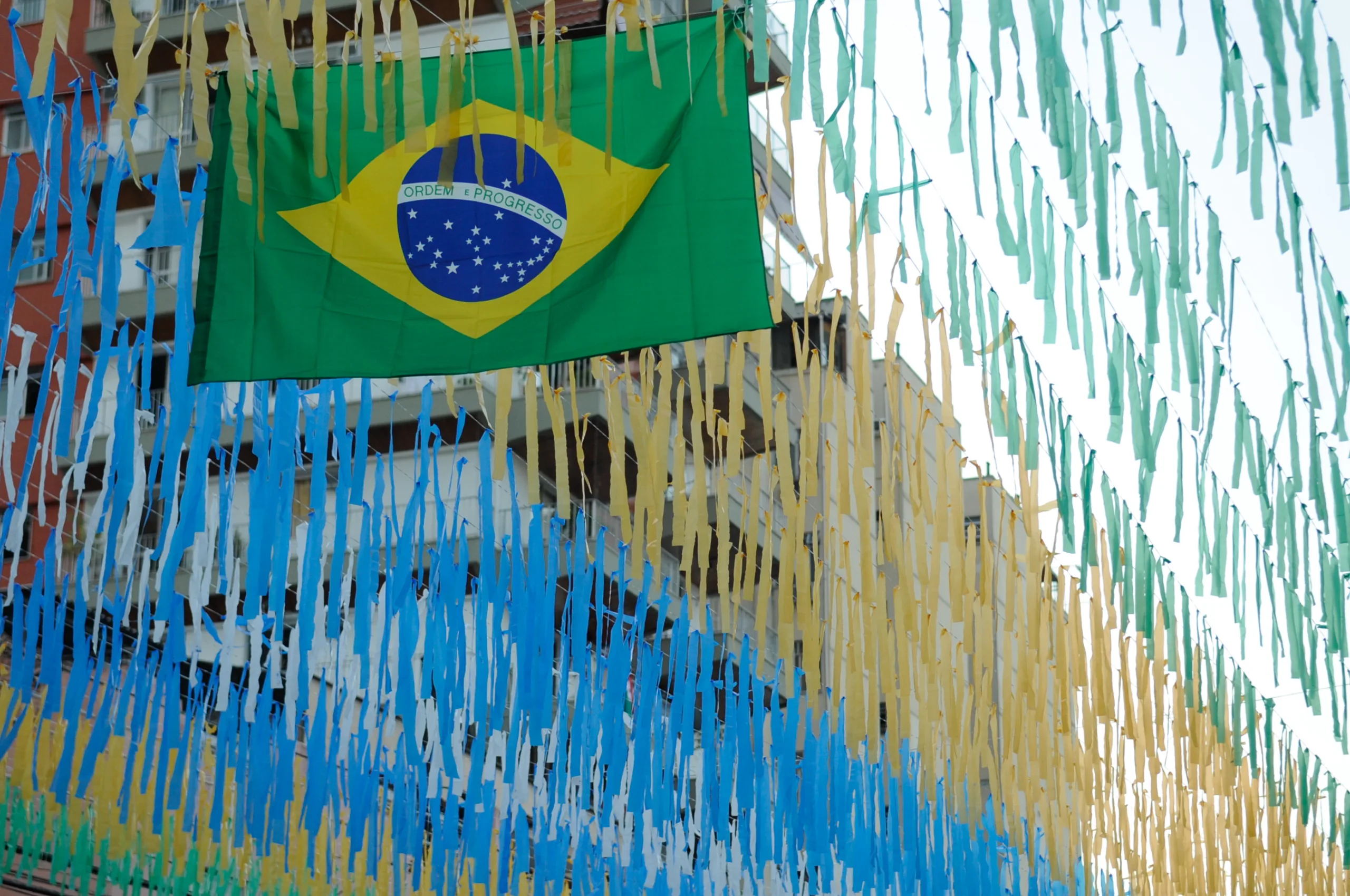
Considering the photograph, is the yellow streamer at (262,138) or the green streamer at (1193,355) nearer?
the yellow streamer at (262,138)

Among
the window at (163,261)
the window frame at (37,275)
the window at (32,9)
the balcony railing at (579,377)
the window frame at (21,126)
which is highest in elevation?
the window at (32,9)

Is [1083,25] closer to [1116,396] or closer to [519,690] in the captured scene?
[1116,396]

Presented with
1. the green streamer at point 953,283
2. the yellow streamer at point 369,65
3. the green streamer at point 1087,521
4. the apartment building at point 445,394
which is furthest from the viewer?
the apartment building at point 445,394

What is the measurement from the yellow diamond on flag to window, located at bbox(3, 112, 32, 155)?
18435mm

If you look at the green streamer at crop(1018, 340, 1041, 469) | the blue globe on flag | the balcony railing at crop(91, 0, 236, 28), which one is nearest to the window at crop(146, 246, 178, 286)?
the balcony railing at crop(91, 0, 236, 28)

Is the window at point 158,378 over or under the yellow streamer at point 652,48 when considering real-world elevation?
over

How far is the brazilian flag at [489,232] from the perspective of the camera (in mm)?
6137

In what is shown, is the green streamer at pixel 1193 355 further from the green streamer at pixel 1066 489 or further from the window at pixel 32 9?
the window at pixel 32 9

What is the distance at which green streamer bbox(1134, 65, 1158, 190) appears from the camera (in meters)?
7.01

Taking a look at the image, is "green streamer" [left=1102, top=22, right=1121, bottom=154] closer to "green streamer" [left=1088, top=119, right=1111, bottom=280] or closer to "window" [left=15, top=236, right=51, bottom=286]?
"green streamer" [left=1088, top=119, right=1111, bottom=280]

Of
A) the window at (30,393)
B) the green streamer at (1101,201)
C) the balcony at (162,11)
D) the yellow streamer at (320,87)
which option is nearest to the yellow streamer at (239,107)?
the yellow streamer at (320,87)

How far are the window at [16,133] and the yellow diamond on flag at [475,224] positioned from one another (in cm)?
1844

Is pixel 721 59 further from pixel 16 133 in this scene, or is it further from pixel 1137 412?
pixel 16 133

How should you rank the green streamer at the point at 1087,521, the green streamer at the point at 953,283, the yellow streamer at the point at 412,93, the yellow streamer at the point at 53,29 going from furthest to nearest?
1. the green streamer at the point at 1087,521
2. the green streamer at the point at 953,283
3. the yellow streamer at the point at 412,93
4. the yellow streamer at the point at 53,29
